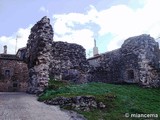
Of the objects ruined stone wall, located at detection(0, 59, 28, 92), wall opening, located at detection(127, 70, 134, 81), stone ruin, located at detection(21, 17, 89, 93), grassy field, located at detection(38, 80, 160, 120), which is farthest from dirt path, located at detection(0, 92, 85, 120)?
ruined stone wall, located at detection(0, 59, 28, 92)

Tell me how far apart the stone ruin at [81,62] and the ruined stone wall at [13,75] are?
12.2 metres

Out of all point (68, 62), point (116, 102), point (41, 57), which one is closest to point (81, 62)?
point (68, 62)

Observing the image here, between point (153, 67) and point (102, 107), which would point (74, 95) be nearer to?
point (102, 107)

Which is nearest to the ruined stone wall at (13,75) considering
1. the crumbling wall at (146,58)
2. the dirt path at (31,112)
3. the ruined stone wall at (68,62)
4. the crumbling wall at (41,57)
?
the ruined stone wall at (68,62)

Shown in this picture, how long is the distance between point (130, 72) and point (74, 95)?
28.7 ft

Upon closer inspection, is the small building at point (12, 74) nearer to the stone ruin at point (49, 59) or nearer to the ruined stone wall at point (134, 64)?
the stone ruin at point (49, 59)

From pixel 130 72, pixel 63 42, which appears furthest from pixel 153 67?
pixel 63 42

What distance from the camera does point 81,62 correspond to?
64.9ft

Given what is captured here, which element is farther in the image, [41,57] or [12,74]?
[12,74]

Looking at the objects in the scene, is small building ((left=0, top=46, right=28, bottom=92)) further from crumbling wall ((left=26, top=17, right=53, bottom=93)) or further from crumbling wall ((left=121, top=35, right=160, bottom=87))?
crumbling wall ((left=121, top=35, right=160, bottom=87))

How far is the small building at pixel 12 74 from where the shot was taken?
29.9 m

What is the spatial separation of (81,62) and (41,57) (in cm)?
504

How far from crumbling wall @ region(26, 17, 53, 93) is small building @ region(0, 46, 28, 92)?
47.8ft

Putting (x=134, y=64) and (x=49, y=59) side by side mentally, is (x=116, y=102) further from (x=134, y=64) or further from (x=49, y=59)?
(x=134, y=64)
